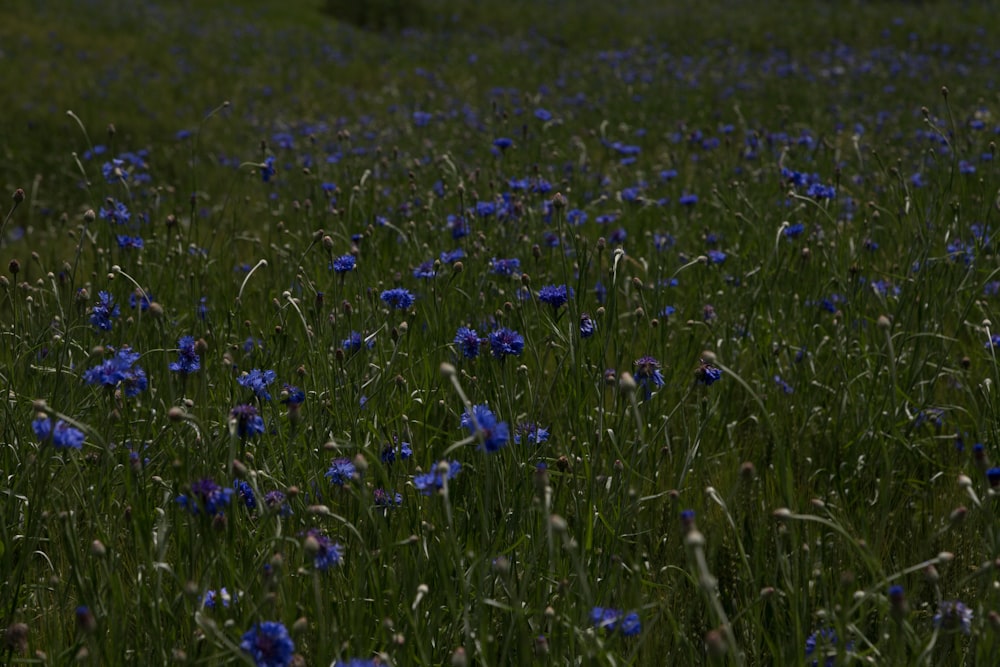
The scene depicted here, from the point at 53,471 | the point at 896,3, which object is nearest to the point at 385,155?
the point at 53,471

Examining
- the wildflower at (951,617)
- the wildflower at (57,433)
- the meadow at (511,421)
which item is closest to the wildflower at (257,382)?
the meadow at (511,421)

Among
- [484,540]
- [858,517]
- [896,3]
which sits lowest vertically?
[858,517]

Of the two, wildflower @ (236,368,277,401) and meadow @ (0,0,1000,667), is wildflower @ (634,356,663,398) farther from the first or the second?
wildflower @ (236,368,277,401)

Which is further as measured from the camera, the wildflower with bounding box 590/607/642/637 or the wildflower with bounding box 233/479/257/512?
the wildflower with bounding box 233/479/257/512

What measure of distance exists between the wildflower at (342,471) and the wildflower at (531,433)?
1.28 feet

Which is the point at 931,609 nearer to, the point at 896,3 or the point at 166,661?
the point at 166,661

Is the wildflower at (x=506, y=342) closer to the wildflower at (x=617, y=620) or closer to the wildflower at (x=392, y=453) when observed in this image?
the wildflower at (x=392, y=453)

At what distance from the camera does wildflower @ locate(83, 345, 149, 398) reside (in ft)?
6.55

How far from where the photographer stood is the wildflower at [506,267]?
3.09 meters

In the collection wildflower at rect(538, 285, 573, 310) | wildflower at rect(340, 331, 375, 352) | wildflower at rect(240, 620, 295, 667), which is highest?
wildflower at rect(538, 285, 573, 310)

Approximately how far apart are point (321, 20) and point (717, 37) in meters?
6.81

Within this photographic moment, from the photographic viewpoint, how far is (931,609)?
2.02 metres

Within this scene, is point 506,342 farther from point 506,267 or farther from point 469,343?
point 506,267

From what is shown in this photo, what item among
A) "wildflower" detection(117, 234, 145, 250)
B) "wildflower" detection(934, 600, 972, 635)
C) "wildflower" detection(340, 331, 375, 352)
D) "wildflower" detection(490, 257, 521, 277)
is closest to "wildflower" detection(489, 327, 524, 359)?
"wildflower" detection(340, 331, 375, 352)
